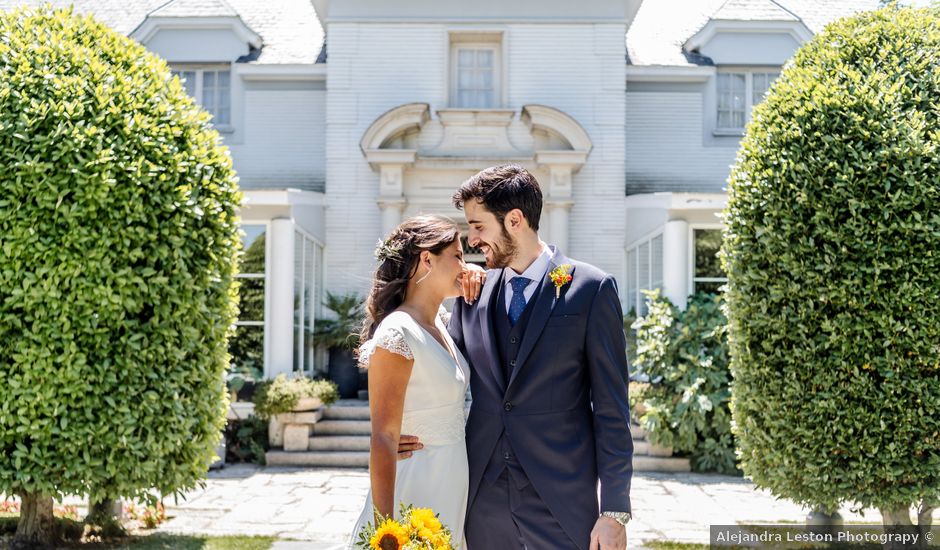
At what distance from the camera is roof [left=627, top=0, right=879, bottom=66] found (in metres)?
14.7

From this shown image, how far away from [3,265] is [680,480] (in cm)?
723

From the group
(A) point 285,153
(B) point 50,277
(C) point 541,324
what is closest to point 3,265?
(B) point 50,277

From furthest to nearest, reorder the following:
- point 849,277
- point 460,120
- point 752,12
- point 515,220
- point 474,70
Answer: point 752,12, point 474,70, point 460,120, point 849,277, point 515,220

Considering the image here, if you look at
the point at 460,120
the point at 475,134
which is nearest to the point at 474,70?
the point at 460,120

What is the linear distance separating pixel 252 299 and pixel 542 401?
384 inches

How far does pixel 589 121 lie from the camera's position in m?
13.7

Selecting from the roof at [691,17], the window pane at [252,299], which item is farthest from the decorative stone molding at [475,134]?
the window pane at [252,299]

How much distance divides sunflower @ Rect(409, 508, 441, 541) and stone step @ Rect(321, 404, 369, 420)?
343 inches

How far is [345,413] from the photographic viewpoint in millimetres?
11328

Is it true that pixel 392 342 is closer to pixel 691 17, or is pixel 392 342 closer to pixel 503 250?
pixel 503 250

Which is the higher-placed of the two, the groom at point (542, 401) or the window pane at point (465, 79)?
the window pane at point (465, 79)

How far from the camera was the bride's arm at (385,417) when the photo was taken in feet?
9.32

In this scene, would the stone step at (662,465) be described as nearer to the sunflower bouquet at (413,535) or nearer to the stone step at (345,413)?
the stone step at (345,413)

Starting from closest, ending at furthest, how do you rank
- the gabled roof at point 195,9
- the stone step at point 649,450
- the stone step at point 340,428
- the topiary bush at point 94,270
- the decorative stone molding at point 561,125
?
the topiary bush at point 94,270 → the stone step at point 649,450 → the stone step at point 340,428 → the decorative stone molding at point 561,125 → the gabled roof at point 195,9
